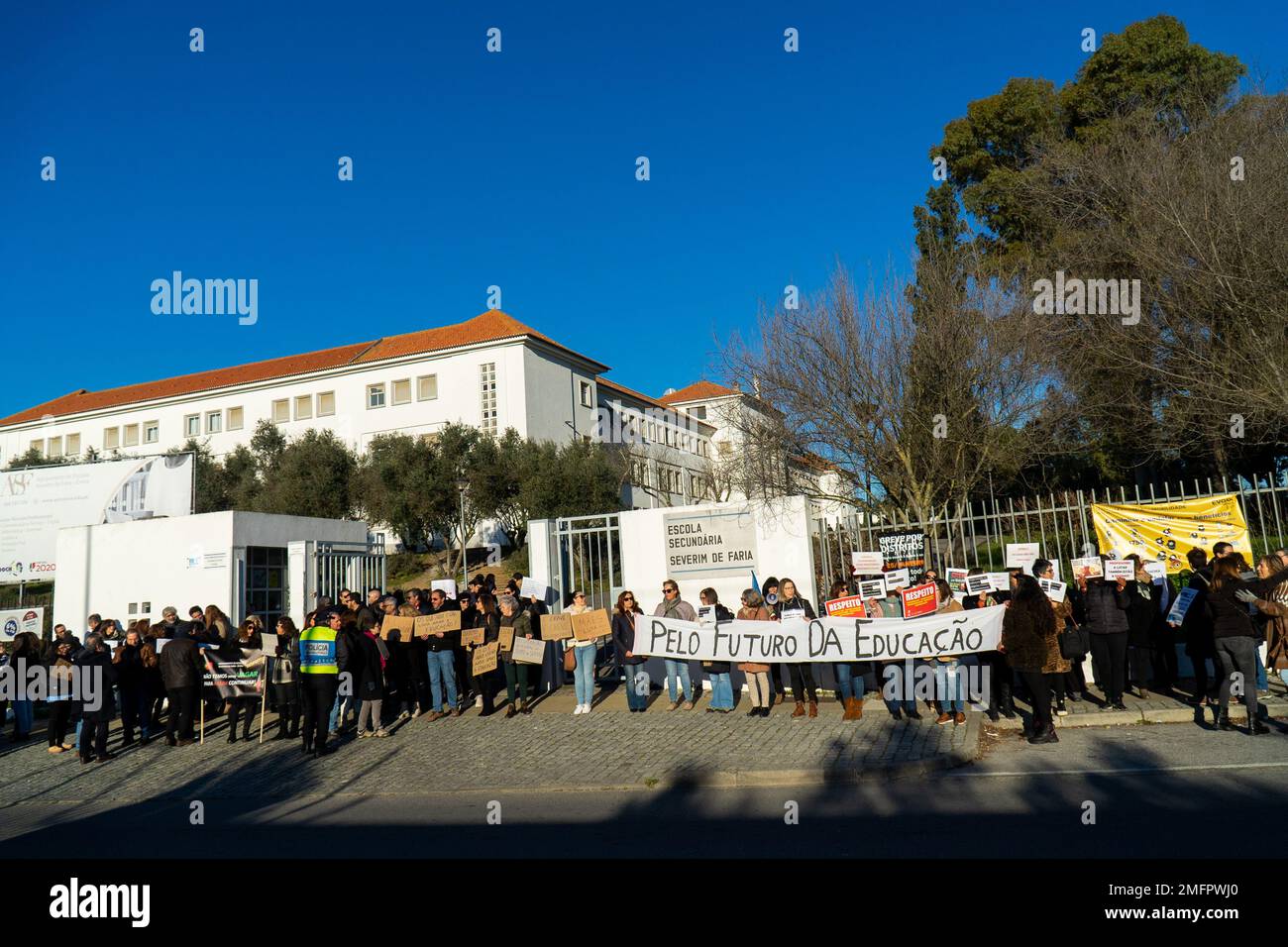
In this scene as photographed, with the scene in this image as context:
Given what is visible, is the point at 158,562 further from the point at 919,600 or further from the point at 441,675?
the point at 919,600

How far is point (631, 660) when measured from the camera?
44.5ft

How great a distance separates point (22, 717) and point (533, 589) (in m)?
8.93

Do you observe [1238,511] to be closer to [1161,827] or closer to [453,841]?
[1161,827]

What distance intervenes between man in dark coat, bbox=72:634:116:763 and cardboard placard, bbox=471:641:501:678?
17.0 ft

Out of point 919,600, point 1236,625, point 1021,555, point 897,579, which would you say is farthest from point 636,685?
point 1236,625

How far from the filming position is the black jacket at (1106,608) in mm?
11859

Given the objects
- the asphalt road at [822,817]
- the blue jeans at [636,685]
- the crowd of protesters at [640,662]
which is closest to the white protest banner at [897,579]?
the crowd of protesters at [640,662]

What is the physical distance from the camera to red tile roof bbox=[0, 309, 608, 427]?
59.9 metres

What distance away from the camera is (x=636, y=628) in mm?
13430

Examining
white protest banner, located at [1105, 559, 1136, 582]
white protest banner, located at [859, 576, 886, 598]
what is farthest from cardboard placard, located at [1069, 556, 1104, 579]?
white protest banner, located at [859, 576, 886, 598]

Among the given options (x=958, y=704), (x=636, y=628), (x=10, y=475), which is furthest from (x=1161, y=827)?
(x=10, y=475)

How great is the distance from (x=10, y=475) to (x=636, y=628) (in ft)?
80.9

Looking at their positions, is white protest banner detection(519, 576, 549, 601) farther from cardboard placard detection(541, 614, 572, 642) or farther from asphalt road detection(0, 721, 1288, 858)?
asphalt road detection(0, 721, 1288, 858)

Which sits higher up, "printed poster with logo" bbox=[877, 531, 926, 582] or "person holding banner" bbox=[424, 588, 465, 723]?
"printed poster with logo" bbox=[877, 531, 926, 582]
